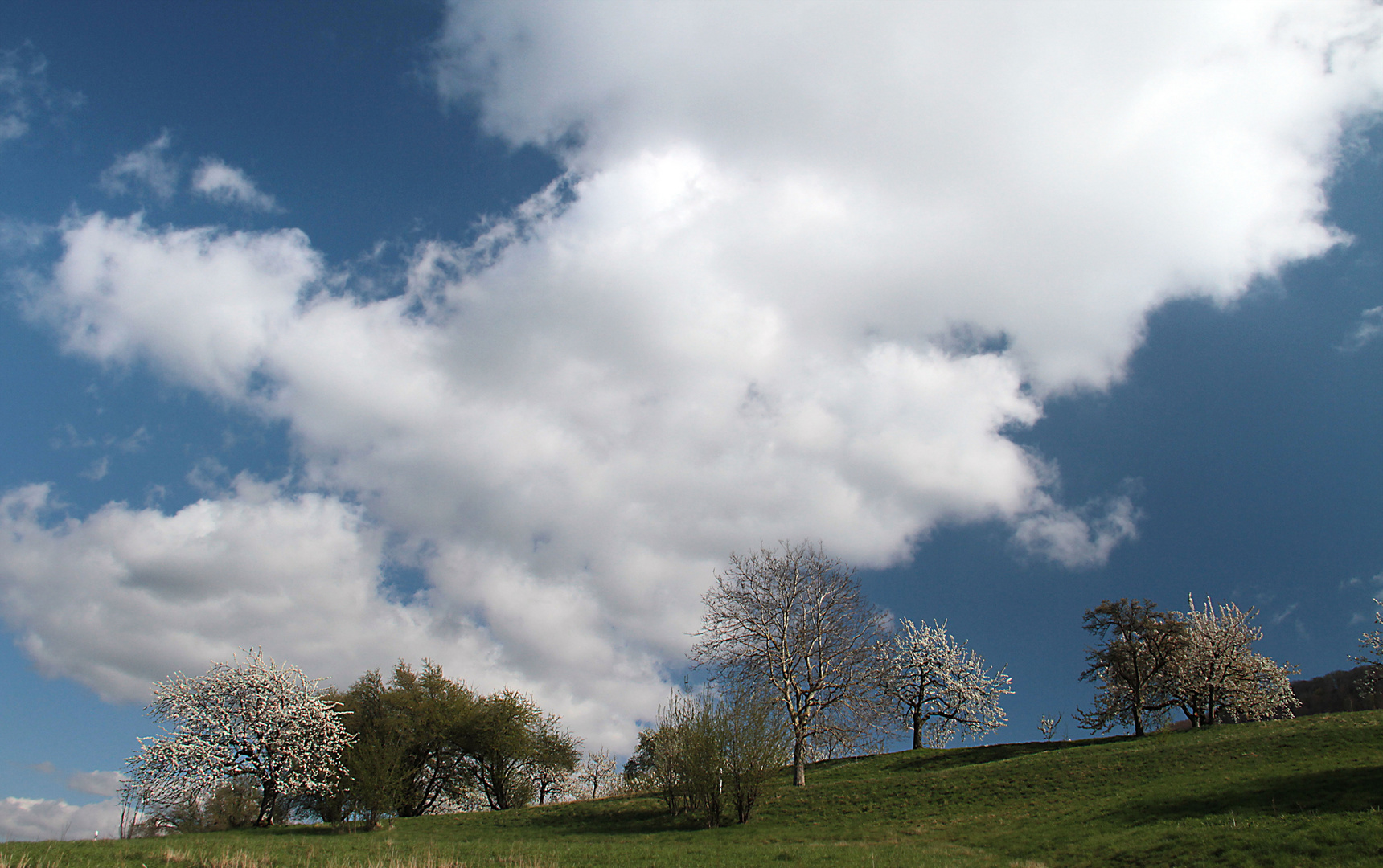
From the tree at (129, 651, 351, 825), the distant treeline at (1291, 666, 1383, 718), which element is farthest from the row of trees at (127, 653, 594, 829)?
the distant treeline at (1291, 666, 1383, 718)

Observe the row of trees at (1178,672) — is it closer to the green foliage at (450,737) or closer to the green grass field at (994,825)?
the green grass field at (994,825)

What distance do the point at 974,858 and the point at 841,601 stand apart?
2204 cm

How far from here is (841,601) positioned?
41.6m

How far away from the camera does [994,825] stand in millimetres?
24875

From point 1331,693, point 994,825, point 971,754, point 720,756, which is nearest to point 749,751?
point 720,756

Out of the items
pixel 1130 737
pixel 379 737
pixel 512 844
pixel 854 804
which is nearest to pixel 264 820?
pixel 379 737

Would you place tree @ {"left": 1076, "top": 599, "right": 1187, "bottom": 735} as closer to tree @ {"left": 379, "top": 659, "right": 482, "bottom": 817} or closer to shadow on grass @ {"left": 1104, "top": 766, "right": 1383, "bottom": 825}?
shadow on grass @ {"left": 1104, "top": 766, "right": 1383, "bottom": 825}

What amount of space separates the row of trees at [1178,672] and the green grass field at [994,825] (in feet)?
24.8

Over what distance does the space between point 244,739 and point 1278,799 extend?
→ 4910cm

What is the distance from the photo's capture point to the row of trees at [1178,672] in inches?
1825

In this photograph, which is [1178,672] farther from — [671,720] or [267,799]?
[267,799]

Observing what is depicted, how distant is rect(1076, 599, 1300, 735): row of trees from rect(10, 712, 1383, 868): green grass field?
756cm

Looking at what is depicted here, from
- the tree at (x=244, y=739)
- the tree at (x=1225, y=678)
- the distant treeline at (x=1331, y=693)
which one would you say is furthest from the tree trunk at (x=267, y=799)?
the distant treeline at (x=1331, y=693)

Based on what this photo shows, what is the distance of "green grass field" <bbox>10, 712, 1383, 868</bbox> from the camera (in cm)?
1752
